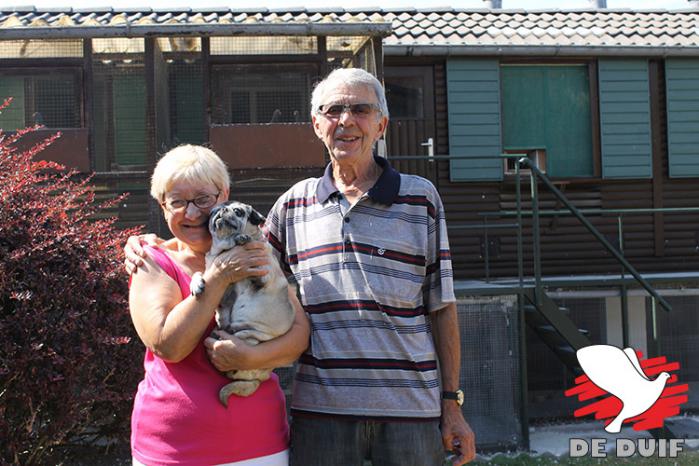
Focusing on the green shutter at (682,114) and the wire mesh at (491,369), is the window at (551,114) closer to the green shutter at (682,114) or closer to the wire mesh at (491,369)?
the green shutter at (682,114)

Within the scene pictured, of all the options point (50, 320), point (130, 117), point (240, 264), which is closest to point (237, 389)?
point (240, 264)

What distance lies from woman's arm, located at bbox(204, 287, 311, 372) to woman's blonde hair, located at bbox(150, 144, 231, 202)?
50 centimetres

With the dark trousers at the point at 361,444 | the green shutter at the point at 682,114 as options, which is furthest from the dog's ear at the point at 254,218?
the green shutter at the point at 682,114

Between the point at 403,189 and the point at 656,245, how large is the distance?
9.19 metres

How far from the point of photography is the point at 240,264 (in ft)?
7.70

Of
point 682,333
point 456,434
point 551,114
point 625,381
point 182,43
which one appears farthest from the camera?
point 551,114

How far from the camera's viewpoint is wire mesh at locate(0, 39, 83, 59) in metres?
7.61

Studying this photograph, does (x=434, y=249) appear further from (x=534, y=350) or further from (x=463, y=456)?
(x=534, y=350)

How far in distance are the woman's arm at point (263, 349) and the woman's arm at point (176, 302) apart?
0.09 metres

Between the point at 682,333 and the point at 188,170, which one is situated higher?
the point at 188,170

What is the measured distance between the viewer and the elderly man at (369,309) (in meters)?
2.55

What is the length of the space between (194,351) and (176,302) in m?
0.17

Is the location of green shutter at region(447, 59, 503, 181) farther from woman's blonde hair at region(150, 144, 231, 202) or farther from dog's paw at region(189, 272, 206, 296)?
dog's paw at region(189, 272, 206, 296)

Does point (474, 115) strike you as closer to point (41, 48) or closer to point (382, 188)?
point (41, 48)
